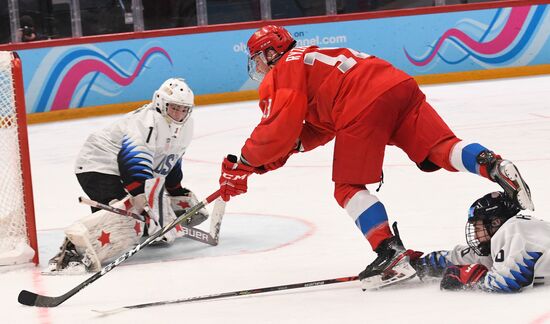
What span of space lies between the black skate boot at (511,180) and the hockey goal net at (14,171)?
6.04 ft

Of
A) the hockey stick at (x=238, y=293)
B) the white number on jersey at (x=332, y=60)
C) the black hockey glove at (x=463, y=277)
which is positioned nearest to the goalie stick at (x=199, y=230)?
the hockey stick at (x=238, y=293)

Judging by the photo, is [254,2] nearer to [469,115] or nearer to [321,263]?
[469,115]

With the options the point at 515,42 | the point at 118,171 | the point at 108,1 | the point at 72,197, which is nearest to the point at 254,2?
the point at 108,1

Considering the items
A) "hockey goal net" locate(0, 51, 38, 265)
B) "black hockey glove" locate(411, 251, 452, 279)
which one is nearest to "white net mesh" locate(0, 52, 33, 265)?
"hockey goal net" locate(0, 51, 38, 265)

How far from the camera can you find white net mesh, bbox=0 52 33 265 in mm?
3746

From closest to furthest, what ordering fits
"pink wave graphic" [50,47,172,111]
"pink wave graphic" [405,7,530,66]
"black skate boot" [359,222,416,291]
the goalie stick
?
"black skate boot" [359,222,416,291], the goalie stick, "pink wave graphic" [50,47,172,111], "pink wave graphic" [405,7,530,66]

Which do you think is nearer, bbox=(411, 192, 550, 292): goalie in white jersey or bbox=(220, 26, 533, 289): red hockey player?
bbox=(411, 192, 550, 292): goalie in white jersey

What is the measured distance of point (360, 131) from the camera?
9.91 feet

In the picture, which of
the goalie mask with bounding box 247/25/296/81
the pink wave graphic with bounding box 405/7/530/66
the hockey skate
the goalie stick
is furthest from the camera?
the pink wave graphic with bounding box 405/7/530/66

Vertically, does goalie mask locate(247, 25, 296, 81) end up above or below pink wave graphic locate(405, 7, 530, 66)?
above

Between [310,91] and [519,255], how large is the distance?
34.7 inches

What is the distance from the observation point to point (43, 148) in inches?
301

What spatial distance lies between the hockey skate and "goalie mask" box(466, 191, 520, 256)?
148 cm

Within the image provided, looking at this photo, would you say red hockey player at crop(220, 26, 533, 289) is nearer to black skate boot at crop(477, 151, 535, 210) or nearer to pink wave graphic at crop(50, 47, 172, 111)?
black skate boot at crop(477, 151, 535, 210)
